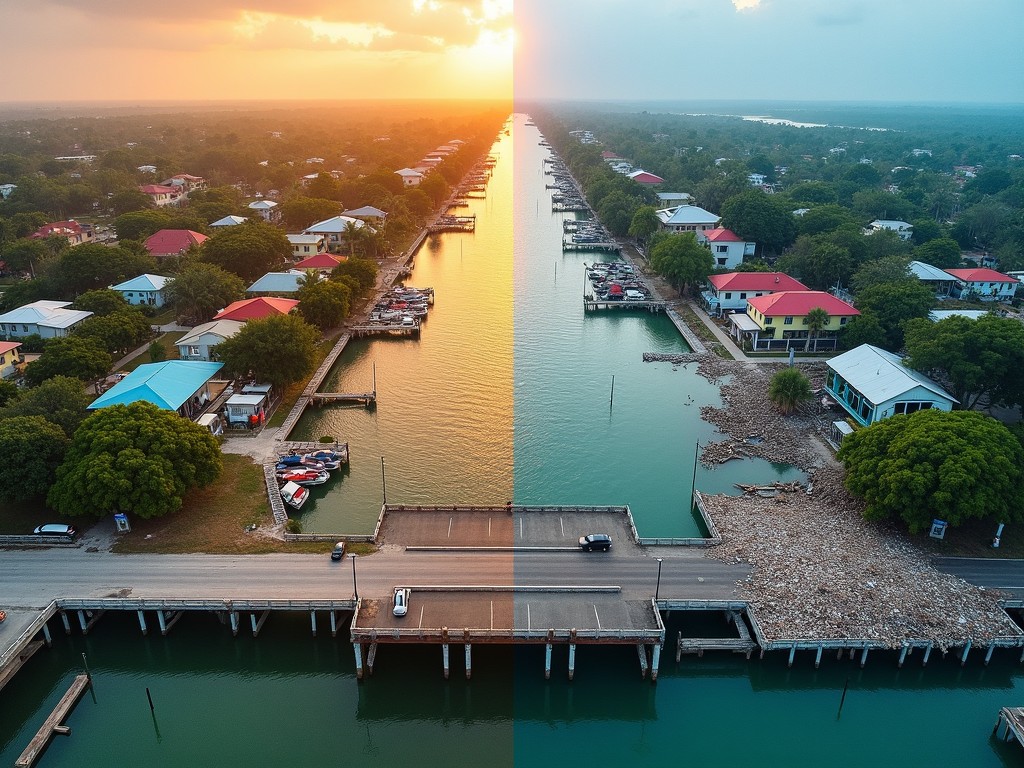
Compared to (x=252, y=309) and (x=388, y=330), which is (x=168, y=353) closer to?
(x=252, y=309)

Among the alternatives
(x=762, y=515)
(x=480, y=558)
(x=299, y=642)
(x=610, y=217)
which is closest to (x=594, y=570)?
(x=480, y=558)

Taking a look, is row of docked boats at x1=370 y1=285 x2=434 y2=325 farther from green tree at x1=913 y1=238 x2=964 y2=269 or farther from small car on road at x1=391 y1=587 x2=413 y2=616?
green tree at x1=913 y1=238 x2=964 y2=269

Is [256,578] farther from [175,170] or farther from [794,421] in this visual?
[175,170]

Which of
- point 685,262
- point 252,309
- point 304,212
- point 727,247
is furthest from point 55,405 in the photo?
point 727,247

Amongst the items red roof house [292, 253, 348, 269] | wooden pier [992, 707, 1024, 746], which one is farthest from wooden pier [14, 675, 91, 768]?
red roof house [292, 253, 348, 269]

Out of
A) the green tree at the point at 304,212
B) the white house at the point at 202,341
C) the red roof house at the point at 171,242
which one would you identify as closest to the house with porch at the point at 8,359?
the white house at the point at 202,341

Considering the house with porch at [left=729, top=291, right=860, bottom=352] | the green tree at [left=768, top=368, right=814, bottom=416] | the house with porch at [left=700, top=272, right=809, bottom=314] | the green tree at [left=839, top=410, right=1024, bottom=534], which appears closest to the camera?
the green tree at [left=839, top=410, right=1024, bottom=534]

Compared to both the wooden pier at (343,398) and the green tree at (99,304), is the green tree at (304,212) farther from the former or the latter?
the wooden pier at (343,398)
